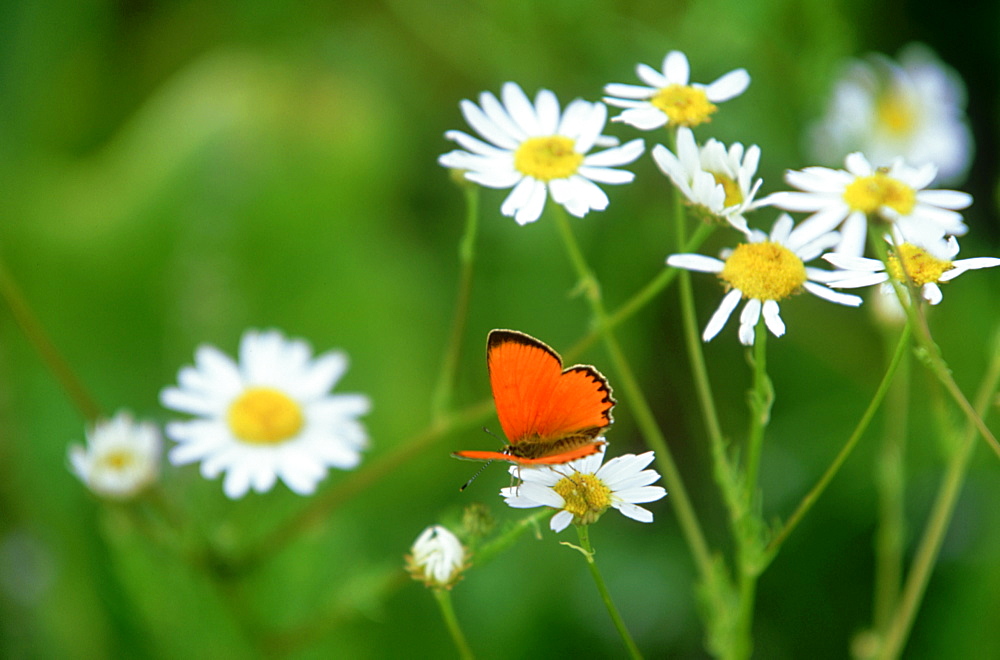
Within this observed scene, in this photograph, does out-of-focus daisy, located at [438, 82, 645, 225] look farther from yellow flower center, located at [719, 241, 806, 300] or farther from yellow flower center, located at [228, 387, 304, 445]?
yellow flower center, located at [228, 387, 304, 445]

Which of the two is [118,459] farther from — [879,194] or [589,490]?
[879,194]

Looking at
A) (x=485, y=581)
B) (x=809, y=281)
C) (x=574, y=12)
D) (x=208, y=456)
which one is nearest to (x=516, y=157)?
(x=809, y=281)

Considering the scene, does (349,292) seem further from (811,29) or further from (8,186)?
(811,29)

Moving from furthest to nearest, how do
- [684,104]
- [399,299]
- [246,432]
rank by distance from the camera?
[399,299]
[246,432]
[684,104]

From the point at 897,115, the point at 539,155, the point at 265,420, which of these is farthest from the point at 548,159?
the point at 897,115

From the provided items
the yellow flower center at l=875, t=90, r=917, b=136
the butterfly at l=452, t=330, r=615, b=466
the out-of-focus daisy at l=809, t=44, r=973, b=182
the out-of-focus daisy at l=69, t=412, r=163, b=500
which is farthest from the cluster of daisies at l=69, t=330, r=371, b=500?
the yellow flower center at l=875, t=90, r=917, b=136

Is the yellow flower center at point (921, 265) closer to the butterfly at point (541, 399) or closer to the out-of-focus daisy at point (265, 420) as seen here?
the butterfly at point (541, 399)
